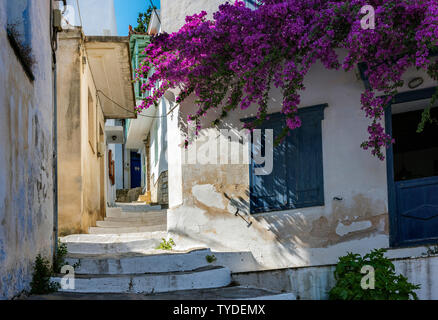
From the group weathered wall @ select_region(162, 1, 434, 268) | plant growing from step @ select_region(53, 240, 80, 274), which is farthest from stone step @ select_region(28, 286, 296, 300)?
weathered wall @ select_region(162, 1, 434, 268)

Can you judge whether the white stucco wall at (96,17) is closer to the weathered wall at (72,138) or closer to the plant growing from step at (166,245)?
the weathered wall at (72,138)

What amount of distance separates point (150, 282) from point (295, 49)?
11.3 ft

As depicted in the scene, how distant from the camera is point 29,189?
4.94m

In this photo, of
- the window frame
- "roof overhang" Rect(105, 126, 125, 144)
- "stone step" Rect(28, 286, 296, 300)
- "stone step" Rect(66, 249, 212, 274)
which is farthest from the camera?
"roof overhang" Rect(105, 126, 125, 144)

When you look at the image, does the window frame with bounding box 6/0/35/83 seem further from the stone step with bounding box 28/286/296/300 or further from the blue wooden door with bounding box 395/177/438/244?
the blue wooden door with bounding box 395/177/438/244

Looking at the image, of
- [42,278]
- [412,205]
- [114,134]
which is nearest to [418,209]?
[412,205]

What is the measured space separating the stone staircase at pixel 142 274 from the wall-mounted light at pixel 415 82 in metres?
3.49

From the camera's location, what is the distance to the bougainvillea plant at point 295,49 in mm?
6375

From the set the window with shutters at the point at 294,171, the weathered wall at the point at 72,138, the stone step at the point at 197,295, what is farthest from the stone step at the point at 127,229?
the stone step at the point at 197,295

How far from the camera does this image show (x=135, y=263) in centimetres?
640

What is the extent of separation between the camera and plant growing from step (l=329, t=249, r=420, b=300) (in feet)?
19.1

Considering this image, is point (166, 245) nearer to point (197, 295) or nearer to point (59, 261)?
point (59, 261)

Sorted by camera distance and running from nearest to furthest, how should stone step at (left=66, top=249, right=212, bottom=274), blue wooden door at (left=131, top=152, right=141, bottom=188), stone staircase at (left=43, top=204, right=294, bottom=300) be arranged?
1. stone staircase at (left=43, top=204, right=294, bottom=300)
2. stone step at (left=66, top=249, right=212, bottom=274)
3. blue wooden door at (left=131, top=152, right=141, bottom=188)
